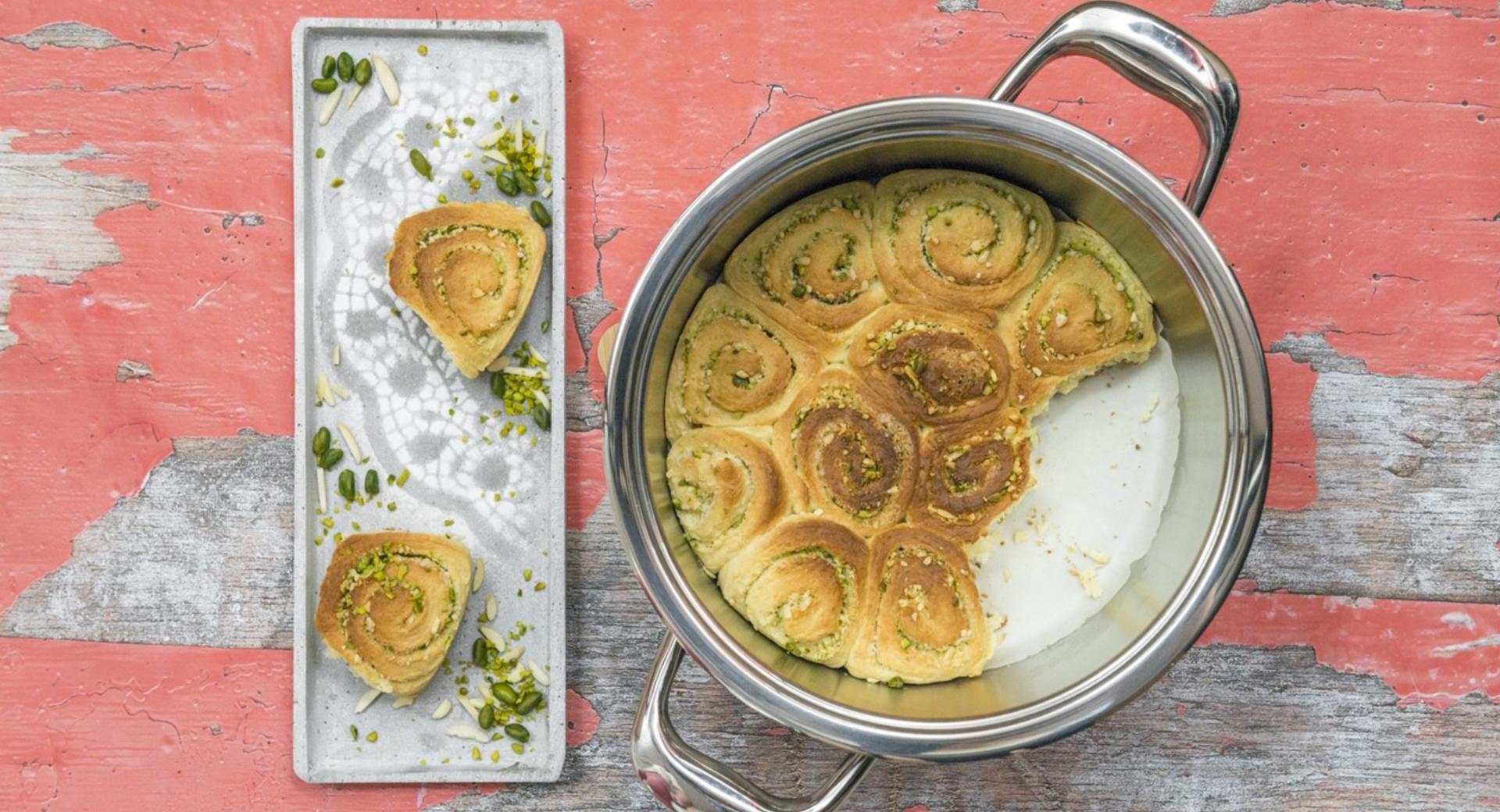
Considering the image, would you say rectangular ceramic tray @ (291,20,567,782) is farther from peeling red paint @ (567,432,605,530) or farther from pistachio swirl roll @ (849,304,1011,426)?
pistachio swirl roll @ (849,304,1011,426)

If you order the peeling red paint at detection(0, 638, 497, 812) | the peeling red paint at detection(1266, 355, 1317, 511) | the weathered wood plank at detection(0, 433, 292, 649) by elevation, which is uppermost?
the peeling red paint at detection(1266, 355, 1317, 511)

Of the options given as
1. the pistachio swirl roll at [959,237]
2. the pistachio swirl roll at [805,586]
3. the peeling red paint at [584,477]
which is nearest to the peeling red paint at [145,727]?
the peeling red paint at [584,477]

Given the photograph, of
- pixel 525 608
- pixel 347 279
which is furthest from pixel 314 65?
pixel 525 608

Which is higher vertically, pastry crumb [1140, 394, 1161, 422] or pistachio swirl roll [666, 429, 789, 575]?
pastry crumb [1140, 394, 1161, 422]

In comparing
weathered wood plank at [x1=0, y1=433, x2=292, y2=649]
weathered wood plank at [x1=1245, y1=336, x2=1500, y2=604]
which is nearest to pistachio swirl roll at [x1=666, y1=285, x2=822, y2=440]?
weathered wood plank at [x1=0, y1=433, x2=292, y2=649]

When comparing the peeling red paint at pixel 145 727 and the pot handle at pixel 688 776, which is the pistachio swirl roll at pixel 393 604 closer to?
the peeling red paint at pixel 145 727
